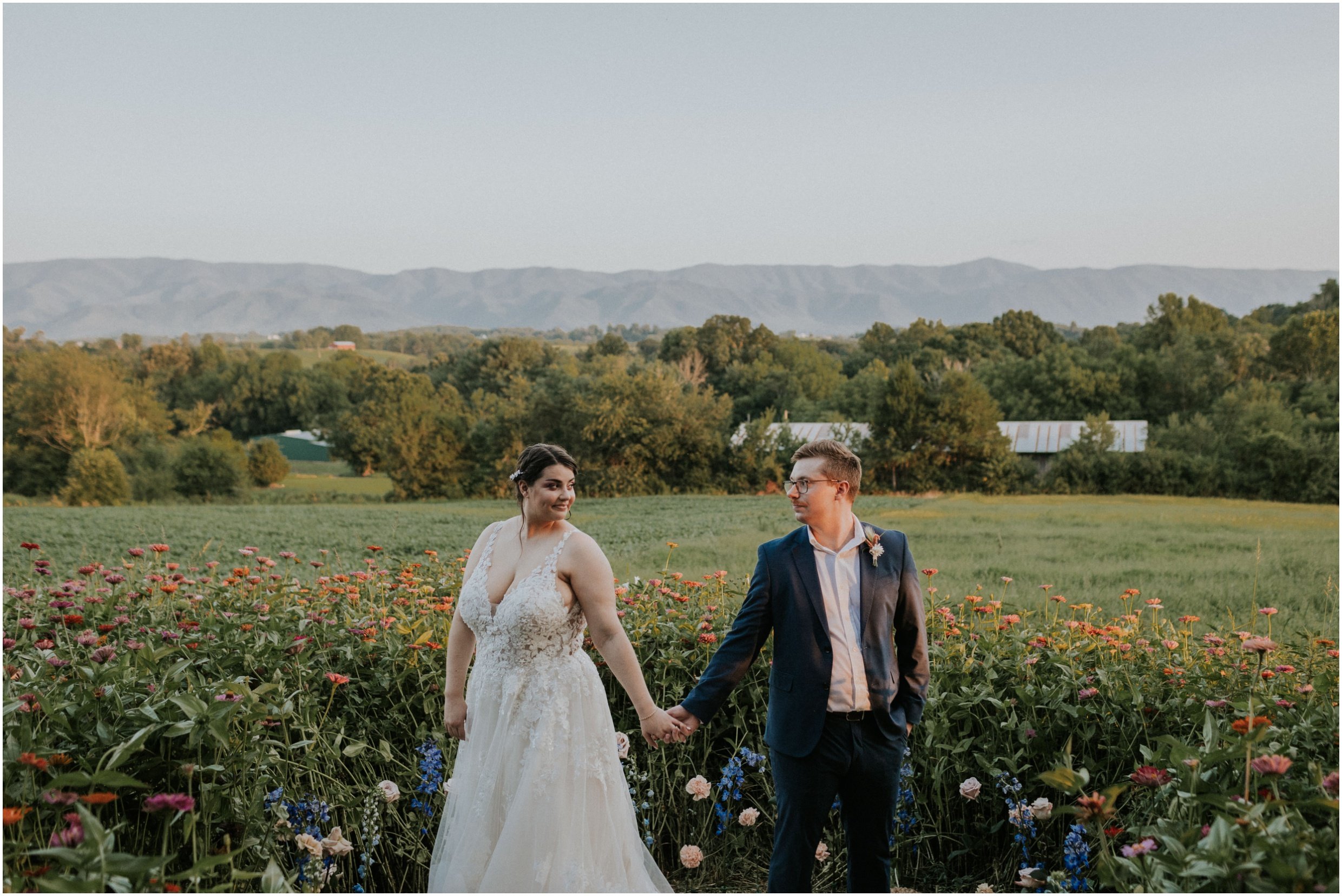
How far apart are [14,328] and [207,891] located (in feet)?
132

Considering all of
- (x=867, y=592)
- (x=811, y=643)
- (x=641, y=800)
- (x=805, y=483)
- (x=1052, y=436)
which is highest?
(x=805, y=483)

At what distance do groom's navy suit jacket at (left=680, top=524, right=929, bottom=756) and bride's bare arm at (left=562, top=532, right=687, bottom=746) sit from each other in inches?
4.8

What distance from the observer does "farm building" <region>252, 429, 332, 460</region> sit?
31.6 meters

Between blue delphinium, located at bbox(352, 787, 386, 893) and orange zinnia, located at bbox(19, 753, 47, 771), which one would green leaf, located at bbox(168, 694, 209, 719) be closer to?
orange zinnia, located at bbox(19, 753, 47, 771)

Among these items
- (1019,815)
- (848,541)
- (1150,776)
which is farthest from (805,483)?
(1019,815)

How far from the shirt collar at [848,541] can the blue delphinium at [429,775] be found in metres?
1.63

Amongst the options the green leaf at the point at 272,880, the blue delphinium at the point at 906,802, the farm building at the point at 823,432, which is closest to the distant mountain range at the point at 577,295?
the farm building at the point at 823,432

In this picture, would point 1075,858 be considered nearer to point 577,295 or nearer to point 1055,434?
point 1055,434

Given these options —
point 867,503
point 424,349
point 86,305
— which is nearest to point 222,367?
point 424,349

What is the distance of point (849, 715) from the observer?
264cm

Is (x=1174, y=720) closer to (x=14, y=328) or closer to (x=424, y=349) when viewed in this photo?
(x=424, y=349)

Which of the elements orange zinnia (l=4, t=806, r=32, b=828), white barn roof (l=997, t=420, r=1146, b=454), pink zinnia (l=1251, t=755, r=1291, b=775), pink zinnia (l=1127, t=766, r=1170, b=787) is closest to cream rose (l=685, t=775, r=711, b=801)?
pink zinnia (l=1127, t=766, r=1170, b=787)

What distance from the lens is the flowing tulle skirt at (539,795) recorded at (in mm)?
2807

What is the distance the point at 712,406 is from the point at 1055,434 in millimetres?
10280
